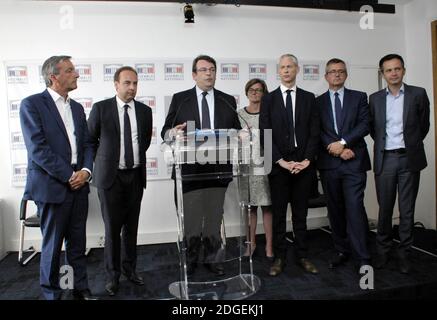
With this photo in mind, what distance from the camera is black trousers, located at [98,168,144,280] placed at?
8.24 ft

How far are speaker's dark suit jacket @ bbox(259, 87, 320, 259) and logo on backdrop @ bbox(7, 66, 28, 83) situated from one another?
2.73 metres

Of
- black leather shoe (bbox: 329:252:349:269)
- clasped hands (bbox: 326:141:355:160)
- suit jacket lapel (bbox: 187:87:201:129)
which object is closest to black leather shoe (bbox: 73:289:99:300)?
suit jacket lapel (bbox: 187:87:201:129)

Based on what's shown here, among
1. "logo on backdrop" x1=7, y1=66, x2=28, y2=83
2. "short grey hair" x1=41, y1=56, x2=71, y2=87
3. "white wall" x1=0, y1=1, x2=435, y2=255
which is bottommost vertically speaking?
"short grey hair" x1=41, y1=56, x2=71, y2=87

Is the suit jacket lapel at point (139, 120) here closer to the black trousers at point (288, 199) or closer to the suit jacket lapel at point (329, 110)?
the black trousers at point (288, 199)

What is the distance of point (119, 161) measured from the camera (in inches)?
99.8

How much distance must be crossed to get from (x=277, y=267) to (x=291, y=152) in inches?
38.7

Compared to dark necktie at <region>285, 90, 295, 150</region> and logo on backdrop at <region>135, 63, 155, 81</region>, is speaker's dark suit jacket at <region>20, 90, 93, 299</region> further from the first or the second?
dark necktie at <region>285, 90, 295, 150</region>

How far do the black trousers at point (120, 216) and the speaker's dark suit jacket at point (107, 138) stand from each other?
8 cm

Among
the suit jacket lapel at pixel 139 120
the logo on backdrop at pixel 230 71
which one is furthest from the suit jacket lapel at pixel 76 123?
the logo on backdrop at pixel 230 71

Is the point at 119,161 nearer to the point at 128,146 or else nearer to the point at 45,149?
the point at 128,146

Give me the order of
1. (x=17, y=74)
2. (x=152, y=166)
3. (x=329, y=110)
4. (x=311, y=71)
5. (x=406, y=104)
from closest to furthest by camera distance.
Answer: (x=406, y=104), (x=329, y=110), (x=17, y=74), (x=152, y=166), (x=311, y=71)

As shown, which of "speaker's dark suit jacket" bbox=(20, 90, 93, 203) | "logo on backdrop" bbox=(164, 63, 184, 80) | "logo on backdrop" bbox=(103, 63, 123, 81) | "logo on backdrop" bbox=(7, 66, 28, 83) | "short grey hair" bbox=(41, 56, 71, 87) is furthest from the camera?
"logo on backdrop" bbox=(164, 63, 184, 80)

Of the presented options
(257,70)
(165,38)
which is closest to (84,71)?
(165,38)

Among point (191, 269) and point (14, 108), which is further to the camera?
point (14, 108)
